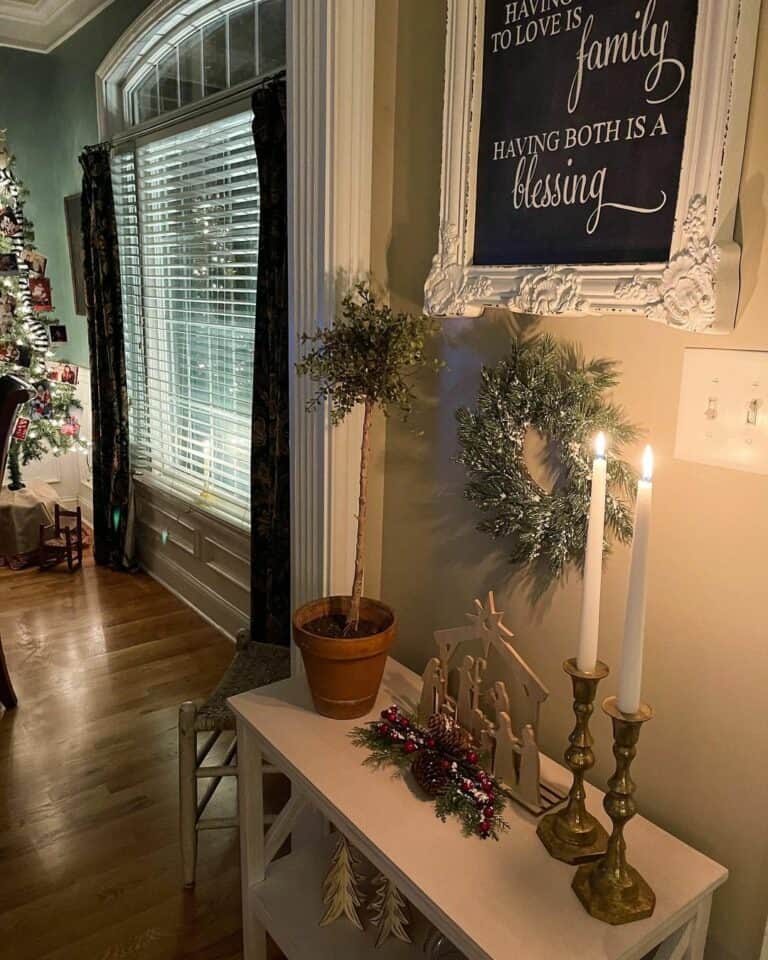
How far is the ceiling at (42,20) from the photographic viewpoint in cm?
396

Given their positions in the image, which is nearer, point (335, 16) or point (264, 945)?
point (335, 16)

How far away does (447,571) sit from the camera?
1.56 metres

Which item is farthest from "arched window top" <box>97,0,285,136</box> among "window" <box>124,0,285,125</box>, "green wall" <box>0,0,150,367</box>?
"green wall" <box>0,0,150,367</box>

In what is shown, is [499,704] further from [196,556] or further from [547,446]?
[196,556]

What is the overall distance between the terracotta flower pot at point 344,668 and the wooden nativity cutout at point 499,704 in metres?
0.10

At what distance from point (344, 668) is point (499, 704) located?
0.96 ft

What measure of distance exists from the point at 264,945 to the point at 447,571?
86 cm

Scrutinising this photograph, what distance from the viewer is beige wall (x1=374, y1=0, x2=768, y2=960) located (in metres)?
1.04

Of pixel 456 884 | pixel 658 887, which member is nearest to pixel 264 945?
pixel 456 884

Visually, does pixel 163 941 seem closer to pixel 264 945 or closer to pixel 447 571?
pixel 264 945

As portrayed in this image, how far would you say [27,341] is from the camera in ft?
14.9

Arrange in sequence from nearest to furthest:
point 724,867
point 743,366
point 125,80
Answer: point 743,366, point 724,867, point 125,80

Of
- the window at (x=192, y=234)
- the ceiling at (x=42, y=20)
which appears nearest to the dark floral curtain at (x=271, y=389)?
the window at (x=192, y=234)

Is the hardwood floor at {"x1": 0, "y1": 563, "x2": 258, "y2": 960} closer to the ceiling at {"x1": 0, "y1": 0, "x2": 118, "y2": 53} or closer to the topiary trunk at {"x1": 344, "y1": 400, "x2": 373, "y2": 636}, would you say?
the topiary trunk at {"x1": 344, "y1": 400, "x2": 373, "y2": 636}
